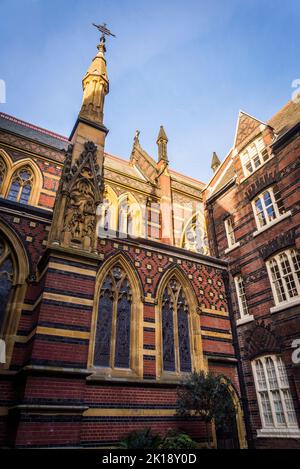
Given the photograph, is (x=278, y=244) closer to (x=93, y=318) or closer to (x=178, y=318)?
(x=178, y=318)

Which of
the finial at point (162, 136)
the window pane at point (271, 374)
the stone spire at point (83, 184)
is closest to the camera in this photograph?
the stone spire at point (83, 184)

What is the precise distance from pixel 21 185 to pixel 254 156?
12.6m

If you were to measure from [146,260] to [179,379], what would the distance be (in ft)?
13.9

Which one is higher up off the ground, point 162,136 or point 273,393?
point 162,136

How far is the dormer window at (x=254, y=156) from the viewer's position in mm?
13991

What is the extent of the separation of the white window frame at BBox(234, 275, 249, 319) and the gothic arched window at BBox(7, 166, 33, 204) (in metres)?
12.0

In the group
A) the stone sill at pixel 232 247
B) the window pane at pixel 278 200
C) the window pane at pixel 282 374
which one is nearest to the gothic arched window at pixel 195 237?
the stone sill at pixel 232 247

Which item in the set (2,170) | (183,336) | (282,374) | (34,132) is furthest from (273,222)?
(34,132)

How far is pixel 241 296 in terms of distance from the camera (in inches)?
511

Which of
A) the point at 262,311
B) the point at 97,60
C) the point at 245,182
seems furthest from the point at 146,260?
the point at 97,60

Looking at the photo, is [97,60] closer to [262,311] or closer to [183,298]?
A: [183,298]

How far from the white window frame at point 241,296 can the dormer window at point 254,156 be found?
503cm

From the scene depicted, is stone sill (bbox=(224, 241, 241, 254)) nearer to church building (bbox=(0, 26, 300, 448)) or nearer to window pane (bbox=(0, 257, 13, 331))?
church building (bbox=(0, 26, 300, 448))

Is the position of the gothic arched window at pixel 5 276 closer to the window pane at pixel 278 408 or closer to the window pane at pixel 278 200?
the window pane at pixel 278 408
